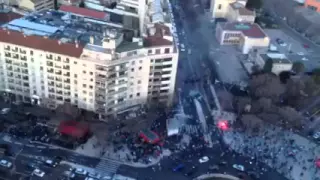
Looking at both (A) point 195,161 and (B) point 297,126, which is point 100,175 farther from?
(B) point 297,126

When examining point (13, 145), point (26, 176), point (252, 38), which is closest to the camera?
point (26, 176)

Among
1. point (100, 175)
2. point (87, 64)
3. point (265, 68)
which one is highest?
point (87, 64)

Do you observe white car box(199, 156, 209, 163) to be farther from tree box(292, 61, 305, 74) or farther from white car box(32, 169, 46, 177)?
tree box(292, 61, 305, 74)

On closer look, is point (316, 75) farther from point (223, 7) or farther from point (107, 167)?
point (107, 167)

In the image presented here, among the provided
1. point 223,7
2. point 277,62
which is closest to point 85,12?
point 223,7

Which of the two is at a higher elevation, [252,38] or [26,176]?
[252,38]

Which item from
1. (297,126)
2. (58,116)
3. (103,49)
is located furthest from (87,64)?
(297,126)

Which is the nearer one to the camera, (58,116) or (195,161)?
(195,161)
